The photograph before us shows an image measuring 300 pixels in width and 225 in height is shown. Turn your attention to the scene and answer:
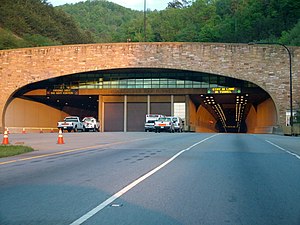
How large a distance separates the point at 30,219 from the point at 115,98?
67.1m

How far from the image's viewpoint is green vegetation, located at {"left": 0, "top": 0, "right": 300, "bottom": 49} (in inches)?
3696

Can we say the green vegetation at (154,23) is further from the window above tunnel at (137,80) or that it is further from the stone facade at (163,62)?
the window above tunnel at (137,80)

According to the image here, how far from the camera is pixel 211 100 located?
270 feet

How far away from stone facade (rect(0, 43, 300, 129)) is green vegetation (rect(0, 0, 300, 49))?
41.3ft

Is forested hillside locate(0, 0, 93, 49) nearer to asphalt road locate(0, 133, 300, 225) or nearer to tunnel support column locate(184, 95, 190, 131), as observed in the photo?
tunnel support column locate(184, 95, 190, 131)

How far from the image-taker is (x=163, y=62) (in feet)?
208

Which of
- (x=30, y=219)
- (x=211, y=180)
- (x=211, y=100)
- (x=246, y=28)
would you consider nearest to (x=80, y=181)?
(x=211, y=180)

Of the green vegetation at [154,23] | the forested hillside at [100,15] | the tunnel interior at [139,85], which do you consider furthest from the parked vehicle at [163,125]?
the forested hillside at [100,15]

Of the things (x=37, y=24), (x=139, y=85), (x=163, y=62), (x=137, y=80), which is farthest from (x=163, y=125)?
(x=37, y=24)

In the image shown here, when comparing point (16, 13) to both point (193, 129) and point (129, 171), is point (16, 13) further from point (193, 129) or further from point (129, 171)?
point (129, 171)

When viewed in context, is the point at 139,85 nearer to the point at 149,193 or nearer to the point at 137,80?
the point at 137,80

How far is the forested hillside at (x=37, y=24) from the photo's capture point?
103 meters

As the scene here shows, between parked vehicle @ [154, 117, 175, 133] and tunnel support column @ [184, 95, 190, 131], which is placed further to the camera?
tunnel support column @ [184, 95, 190, 131]

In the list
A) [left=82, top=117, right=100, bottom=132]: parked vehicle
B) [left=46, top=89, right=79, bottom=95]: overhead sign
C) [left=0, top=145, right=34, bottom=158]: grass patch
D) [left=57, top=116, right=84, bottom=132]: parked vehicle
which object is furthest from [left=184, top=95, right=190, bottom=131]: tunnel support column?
[left=0, top=145, right=34, bottom=158]: grass patch
